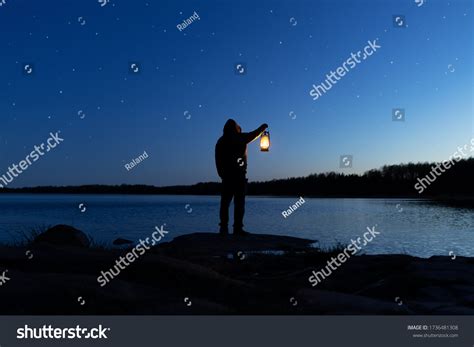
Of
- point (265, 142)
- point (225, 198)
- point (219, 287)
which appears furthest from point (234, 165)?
point (219, 287)

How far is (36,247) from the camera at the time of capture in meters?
6.06

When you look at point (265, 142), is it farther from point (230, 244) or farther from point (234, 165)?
point (230, 244)

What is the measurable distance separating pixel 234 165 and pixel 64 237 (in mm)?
4063

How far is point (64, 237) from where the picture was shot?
9445 millimetres

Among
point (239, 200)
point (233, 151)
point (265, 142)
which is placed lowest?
point (239, 200)

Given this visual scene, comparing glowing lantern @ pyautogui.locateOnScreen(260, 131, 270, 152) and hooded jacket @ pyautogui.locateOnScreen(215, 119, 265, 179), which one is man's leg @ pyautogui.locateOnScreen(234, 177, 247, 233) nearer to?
hooded jacket @ pyautogui.locateOnScreen(215, 119, 265, 179)

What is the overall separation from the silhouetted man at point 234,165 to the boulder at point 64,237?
3.16 meters

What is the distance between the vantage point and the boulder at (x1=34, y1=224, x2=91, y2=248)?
9161 mm

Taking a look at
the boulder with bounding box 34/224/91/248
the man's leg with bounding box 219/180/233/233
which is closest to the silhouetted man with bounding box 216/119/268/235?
the man's leg with bounding box 219/180/233/233

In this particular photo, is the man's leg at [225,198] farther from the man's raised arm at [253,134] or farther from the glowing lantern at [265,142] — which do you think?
the glowing lantern at [265,142]

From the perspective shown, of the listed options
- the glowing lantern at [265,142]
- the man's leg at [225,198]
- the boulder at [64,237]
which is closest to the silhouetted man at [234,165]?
the man's leg at [225,198]

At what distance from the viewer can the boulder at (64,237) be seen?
9161 mm

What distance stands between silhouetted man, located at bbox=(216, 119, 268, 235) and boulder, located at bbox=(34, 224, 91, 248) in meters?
3.16
